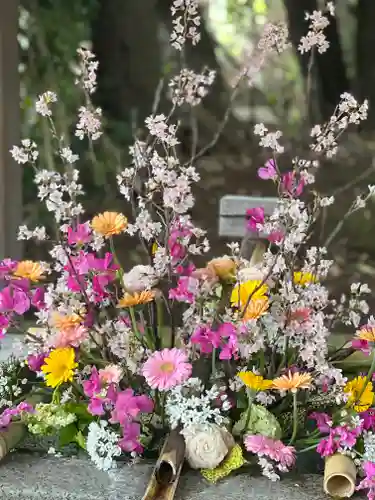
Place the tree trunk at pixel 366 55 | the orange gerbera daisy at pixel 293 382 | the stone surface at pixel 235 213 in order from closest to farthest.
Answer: the orange gerbera daisy at pixel 293 382
the stone surface at pixel 235 213
the tree trunk at pixel 366 55

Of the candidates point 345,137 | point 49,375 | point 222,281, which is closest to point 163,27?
point 345,137

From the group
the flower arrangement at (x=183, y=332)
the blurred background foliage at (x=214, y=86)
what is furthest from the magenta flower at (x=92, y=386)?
the blurred background foliage at (x=214, y=86)

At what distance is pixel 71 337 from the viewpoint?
2.48ft

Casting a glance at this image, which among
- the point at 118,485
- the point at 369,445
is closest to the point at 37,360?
the point at 118,485

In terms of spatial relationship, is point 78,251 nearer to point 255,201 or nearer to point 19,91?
point 255,201

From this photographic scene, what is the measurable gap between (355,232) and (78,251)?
1.01 metres

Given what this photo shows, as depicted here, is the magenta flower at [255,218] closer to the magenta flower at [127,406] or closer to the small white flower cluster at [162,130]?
the small white flower cluster at [162,130]

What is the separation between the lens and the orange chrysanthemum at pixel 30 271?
0.82 m

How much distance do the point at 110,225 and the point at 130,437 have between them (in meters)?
0.22

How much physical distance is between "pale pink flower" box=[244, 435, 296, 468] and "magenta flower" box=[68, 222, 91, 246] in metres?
0.27

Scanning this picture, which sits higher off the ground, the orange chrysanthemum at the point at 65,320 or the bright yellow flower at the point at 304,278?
the bright yellow flower at the point at 304,278

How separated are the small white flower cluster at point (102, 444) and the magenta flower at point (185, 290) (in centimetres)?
15

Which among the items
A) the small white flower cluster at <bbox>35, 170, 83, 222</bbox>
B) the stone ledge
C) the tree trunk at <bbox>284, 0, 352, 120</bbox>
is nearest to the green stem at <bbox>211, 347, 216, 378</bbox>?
the stone ledge

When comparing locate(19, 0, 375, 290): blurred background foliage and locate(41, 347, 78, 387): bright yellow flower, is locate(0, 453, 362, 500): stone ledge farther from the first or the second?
locate(19, 0, 375, 290): blurred background foliage
